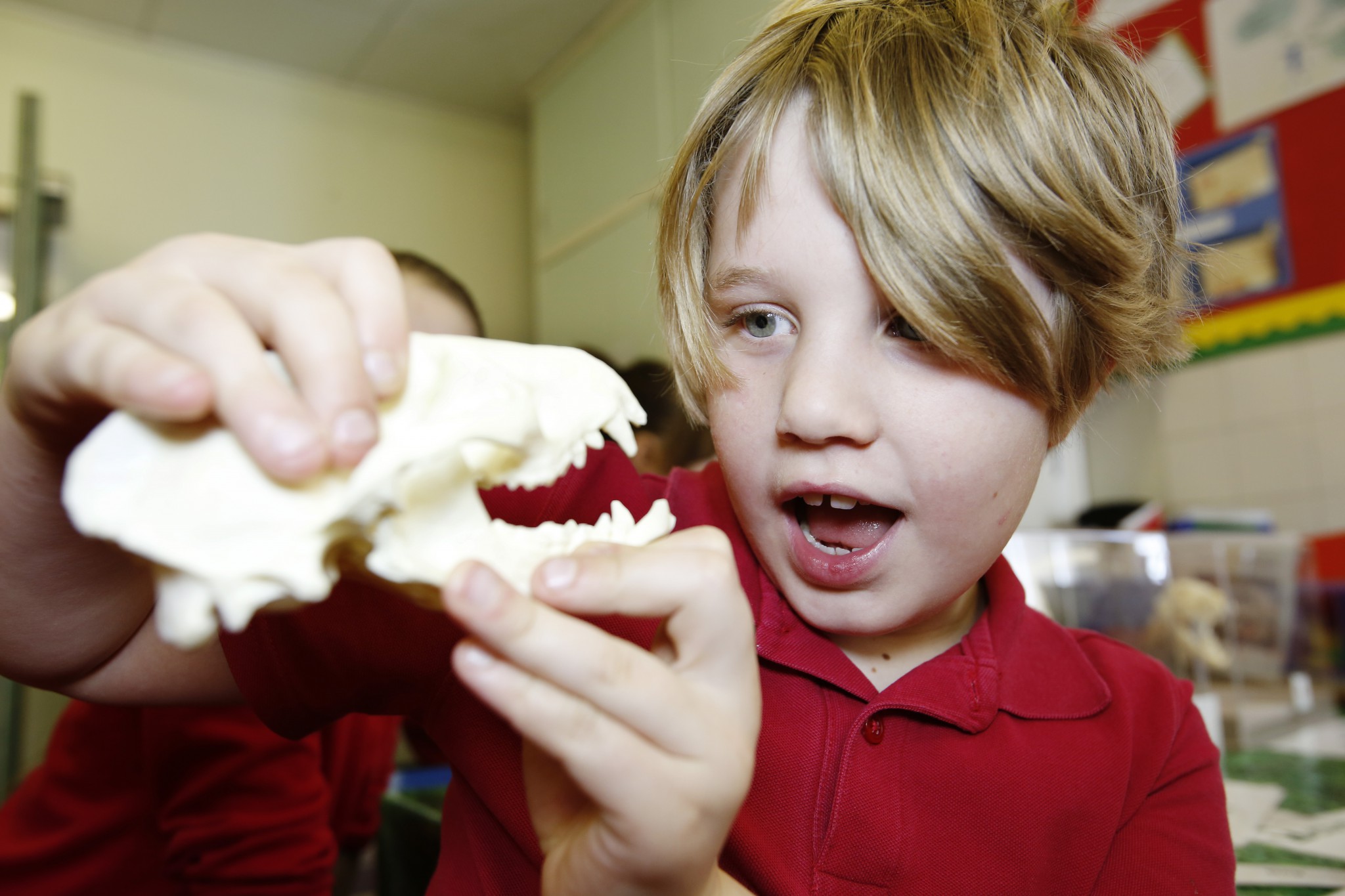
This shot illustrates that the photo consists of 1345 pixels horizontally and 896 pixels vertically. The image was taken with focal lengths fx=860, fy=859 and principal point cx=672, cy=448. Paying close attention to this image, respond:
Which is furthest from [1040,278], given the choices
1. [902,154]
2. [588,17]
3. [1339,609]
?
[588,17]

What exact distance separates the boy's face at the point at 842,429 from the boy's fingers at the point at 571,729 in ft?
0.89

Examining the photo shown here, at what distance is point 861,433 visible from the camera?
0.58 m

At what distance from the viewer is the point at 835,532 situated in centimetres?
67

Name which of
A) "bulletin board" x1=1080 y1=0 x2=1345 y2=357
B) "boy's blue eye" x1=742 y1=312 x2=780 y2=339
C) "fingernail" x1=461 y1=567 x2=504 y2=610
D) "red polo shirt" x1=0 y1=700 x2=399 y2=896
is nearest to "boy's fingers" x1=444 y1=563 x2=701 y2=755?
"fingernail" x1=461 y1=567 x2=504 y2=610

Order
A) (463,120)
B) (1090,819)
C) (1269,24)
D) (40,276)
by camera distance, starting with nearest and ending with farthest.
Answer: (1090,819), (40,276), (1269,24), (463,120)

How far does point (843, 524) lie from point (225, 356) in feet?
1.51

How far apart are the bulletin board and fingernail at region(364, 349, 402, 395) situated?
78.6 inches

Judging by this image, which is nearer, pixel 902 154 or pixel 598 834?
pixel 598 834

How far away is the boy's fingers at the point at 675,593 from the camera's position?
371mm

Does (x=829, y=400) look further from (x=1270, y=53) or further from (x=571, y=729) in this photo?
(x=1270, y=53)

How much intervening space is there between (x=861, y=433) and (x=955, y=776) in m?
0.29

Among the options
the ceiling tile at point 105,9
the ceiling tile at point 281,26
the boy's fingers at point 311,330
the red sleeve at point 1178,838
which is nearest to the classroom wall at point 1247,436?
the red sleeve at point 1178,838

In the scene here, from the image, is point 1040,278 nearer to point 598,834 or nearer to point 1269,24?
point 598,834

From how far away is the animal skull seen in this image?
34cm
